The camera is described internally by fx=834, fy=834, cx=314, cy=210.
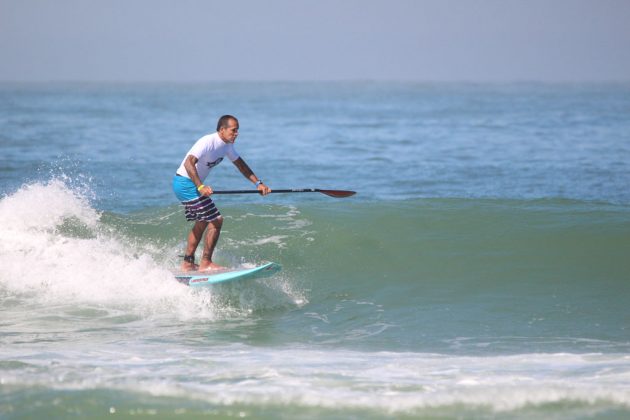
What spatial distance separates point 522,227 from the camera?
12.2m

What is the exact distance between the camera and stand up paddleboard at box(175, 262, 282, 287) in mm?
8609

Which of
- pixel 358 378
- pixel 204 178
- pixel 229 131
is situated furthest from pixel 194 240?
pixel 358 378

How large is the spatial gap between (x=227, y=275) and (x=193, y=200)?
85 cm

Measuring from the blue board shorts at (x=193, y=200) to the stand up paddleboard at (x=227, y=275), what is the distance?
58 cm

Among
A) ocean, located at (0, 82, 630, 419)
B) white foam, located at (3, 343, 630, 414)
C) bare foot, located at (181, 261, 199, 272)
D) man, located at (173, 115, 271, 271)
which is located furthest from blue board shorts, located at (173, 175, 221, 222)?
white foam, located at (3, 343, 630, 414)

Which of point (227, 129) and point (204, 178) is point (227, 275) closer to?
point (204, 178)

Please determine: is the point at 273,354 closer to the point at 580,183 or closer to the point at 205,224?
the point at 205,224

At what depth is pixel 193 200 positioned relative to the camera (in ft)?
28.4

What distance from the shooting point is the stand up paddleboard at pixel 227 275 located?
861 cm

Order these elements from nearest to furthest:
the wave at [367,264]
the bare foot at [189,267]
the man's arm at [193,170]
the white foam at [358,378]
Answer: the white foam at [358,378] < the man's arm at [193,170] < the wave at [367,264] < the bare foot at [189,267]

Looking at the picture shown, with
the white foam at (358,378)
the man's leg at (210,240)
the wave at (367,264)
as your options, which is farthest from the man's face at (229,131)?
the white foam at (358,378)

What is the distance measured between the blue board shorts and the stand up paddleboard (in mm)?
579

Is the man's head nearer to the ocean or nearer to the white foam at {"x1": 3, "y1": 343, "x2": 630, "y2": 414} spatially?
the ocean

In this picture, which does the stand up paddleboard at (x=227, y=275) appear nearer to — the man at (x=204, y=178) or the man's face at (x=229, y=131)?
the man at (x=204, y=178)
